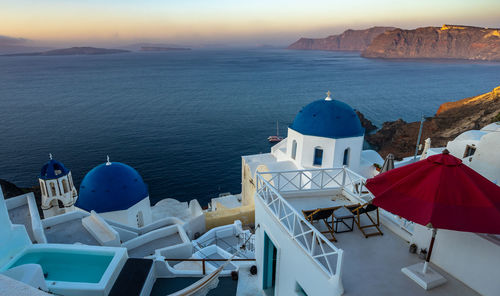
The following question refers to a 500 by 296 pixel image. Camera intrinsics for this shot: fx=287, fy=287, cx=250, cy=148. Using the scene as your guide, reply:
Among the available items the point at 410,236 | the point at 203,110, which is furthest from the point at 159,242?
the point at 203,110

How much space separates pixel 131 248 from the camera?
47.1 feet

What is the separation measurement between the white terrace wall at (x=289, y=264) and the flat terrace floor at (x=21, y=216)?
12.4 meters

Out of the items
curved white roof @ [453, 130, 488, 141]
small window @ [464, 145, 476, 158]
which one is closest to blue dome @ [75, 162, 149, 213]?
small window @ [464, 145, 476, 158]

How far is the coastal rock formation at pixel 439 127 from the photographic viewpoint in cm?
4635

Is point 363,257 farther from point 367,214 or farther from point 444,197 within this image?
point 444,197

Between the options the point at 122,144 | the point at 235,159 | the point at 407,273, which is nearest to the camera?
the point at 407,273

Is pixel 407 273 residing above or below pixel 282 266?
above

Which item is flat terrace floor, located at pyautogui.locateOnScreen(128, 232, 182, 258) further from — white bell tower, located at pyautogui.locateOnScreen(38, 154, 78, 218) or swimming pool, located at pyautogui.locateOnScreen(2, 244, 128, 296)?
white bell tower, located at pyautogui.locateOnScreen(38, 154, 78, 218)

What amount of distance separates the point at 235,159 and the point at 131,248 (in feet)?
103

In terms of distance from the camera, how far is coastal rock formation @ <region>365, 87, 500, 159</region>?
152ft

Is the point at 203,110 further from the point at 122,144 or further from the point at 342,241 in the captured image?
the point at 342,241

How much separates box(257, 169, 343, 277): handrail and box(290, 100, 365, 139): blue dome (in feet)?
37.3

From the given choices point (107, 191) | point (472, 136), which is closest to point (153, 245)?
point (107, 191)

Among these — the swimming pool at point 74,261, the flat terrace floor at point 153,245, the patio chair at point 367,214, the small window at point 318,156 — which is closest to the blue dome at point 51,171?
the flat terrace floor at point 153,245
